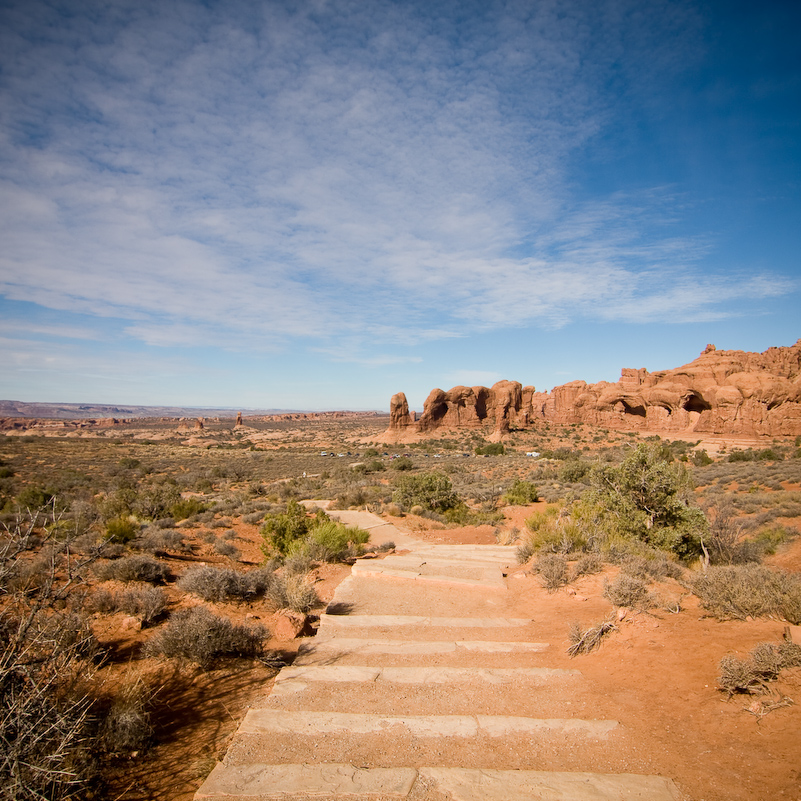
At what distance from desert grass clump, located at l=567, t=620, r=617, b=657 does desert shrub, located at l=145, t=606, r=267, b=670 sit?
417 cm

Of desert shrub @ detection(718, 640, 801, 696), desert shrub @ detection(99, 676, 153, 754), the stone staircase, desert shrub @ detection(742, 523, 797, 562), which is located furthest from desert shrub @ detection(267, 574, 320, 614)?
desert shrub @ detection(742, 523, 797, 562)

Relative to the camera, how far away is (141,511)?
560 inches

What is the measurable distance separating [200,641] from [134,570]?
Result: 3556mm

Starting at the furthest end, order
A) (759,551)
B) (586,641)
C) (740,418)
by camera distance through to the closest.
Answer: (740,418) < (759,551) < (586,641)

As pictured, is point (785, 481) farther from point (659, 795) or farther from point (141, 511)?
point (141, 511)

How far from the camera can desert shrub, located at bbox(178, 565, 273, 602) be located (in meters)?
7.42

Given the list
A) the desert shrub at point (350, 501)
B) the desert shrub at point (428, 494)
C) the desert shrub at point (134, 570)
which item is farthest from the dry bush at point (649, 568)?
the desert shrub at point (350, 501)

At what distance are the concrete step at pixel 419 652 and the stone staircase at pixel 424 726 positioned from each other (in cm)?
2

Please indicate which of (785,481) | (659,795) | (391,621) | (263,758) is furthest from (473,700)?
(785,481)

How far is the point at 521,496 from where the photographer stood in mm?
19562

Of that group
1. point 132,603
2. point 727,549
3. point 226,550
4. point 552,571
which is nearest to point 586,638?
point 552,571

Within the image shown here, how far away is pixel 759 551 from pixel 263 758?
10608 mm

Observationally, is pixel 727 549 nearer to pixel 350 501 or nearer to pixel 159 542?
pixel 159 542

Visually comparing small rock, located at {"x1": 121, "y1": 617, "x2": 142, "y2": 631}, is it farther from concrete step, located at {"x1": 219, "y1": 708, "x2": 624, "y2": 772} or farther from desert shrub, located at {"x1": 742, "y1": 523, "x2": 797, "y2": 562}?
desert shrub, located at {"x1": 742, "y1": 523, "x2": 797, "y2": 562}
